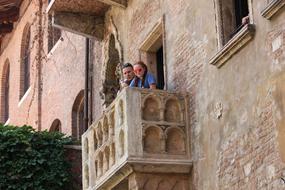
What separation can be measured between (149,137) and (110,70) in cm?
511

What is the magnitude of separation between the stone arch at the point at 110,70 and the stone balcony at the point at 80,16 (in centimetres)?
48

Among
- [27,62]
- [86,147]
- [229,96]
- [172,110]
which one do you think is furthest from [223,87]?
[27,62]

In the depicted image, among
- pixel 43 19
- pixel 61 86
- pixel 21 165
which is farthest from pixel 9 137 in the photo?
pixel 43 19

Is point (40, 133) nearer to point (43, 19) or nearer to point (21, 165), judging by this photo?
point (21, 165)

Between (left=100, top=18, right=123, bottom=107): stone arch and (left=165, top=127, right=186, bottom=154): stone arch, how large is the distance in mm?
4540

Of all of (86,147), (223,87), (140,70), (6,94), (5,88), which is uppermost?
(5,88)

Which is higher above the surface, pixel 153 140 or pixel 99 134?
pixel 99 134

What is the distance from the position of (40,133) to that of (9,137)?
0.79 metres

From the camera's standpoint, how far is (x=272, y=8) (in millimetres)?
11109

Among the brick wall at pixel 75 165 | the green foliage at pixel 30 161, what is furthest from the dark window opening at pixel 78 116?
the green foliage at pixel 30 161

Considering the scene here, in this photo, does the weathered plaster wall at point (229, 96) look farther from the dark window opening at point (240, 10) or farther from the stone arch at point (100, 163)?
the stone arch at point (100, 163)

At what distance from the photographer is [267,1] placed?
11.4 m

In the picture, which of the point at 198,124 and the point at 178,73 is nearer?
the point at 198,124

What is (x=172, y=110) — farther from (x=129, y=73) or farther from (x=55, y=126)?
(x=55, y=126)
